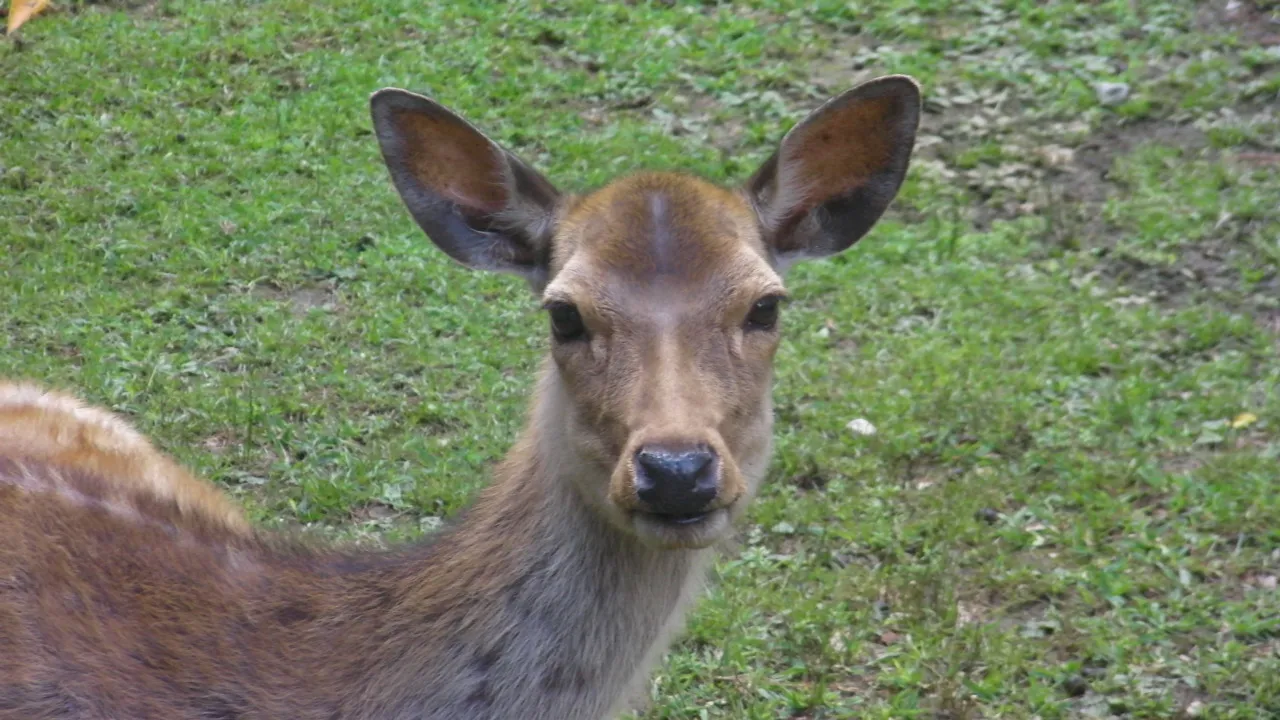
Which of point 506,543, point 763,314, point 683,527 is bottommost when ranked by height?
point 506,543

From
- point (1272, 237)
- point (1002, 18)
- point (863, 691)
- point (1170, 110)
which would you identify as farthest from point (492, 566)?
point (1002, 18)

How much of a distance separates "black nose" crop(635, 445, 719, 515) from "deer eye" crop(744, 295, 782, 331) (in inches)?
23.7

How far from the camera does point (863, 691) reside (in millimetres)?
5871

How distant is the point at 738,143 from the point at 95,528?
18.9 feet

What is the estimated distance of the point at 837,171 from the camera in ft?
16.2

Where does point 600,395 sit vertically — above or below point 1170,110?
above

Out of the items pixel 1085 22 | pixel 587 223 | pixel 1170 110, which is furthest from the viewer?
pixel 1085 22

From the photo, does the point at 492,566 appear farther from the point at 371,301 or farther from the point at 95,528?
the point at 371,301

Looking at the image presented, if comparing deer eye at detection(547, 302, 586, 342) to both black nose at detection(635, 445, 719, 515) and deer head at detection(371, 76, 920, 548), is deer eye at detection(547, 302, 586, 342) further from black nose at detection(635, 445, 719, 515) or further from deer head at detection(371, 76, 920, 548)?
black nose at detection(635, 445, 719, 515)

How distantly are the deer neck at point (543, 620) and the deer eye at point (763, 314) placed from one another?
56 centimetres

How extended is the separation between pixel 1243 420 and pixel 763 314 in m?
3.45

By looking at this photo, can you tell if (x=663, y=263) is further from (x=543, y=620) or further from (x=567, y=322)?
(x=543, y=620)

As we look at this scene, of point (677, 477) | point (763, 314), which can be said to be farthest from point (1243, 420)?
point (677, 477)

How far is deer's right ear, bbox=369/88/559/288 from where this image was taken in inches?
187
